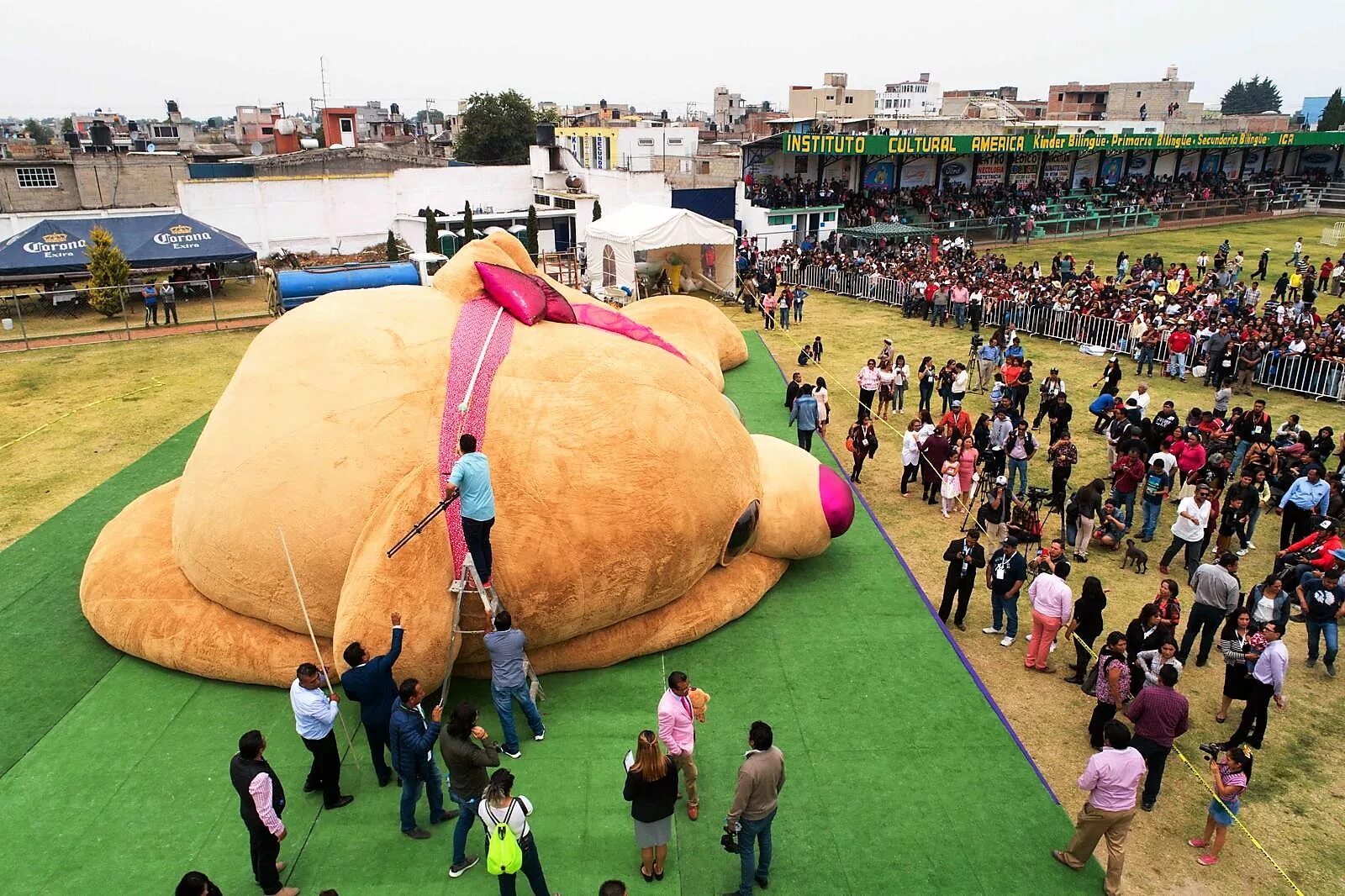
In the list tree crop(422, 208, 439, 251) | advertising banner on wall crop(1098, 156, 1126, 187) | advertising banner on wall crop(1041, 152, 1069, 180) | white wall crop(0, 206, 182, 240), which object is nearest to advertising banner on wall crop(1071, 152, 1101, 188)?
advertising banner on wall crop(1098, 156, 1126, 187)

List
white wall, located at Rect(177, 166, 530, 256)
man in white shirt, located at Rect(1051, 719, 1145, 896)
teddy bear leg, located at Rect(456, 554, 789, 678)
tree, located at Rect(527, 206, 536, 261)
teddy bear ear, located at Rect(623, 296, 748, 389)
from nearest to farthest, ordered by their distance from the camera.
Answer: man in white shirt, located at Rect(1051, 719, 1145, 896) → teddy bear leg, located at Rect(456, 554, 789, 678) → teddy bear ear, located at Rect(623, 296, 748, 389) → tree, located at Rect(527, 206, 536, 261) → white wall, located at Rect(177, 166, 530, 256)

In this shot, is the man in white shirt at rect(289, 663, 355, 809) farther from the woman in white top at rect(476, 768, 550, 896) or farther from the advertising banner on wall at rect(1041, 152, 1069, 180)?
the advertising banner on wall at rect(1041, 152, 1069, 180)

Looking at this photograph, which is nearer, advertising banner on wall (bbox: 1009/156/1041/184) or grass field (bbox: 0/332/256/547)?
grass field (bbox: 0/332/256/547)

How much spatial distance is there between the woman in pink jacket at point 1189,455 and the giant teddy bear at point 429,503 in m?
6.50

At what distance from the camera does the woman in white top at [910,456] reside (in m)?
12.8

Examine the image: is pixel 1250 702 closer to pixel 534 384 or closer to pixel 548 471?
pixel 548 471

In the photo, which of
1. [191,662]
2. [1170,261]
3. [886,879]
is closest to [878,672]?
[886,879]

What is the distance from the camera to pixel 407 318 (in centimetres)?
883

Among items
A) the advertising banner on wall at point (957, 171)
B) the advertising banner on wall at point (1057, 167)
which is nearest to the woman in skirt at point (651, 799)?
the advertising banner on wall at point (957, 171)

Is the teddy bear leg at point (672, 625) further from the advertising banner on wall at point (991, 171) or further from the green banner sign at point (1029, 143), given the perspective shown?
the advertising banner on wall at point (991, 171)

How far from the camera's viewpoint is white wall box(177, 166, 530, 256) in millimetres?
33938

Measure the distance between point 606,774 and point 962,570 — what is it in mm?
4417

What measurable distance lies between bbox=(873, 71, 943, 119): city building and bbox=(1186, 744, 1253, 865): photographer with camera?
88175 millimetres

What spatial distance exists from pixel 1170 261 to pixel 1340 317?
14950 mm
